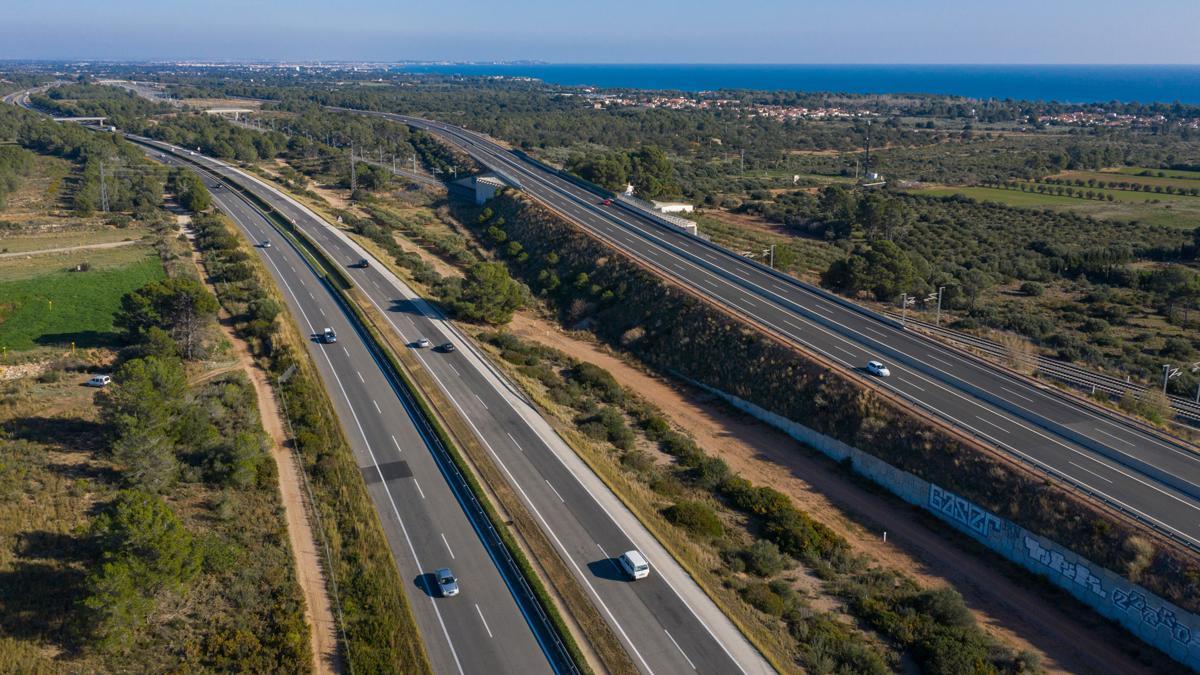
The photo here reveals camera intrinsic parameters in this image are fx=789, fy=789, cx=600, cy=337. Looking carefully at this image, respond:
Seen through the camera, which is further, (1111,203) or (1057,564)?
(1111,203)

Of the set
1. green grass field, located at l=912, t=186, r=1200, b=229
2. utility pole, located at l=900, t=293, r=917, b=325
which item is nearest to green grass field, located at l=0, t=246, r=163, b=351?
utility pole, located at l=900, t=293, r=917, b=325

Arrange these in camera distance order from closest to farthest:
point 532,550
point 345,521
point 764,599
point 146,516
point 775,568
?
1. point 146,516
2. point 764,599
3. point 532,550
4. point 775,568
5. point 345,521

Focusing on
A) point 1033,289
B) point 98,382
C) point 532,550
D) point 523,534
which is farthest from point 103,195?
point 1033,289

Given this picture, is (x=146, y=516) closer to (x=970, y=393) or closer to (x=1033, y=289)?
(x=970, y=393)

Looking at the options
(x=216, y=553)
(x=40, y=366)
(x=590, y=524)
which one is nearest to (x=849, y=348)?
(x=590, y=524)

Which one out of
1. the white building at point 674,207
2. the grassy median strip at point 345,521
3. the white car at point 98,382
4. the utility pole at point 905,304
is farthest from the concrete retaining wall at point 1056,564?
the white building at point 674,207

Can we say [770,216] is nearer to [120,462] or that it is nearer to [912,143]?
[120,462]
